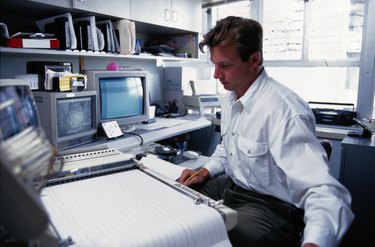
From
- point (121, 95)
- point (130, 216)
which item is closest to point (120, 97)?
point (121, 95)

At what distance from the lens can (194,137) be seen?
3111 mm

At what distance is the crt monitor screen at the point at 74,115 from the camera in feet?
5.40

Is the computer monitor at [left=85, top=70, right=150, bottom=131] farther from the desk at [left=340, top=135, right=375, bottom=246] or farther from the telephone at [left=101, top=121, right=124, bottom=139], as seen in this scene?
the desk at [left=340, top=135, right=375, bottom=246]

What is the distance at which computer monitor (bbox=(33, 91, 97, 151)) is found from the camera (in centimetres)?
158

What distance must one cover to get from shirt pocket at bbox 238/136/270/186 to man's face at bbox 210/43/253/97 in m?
0.27

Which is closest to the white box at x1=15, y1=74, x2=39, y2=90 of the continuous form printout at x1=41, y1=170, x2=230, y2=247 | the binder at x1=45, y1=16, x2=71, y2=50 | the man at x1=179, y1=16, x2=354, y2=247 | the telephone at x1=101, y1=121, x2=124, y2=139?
the binder at x1=45, y1=16, x2=71, y2=50

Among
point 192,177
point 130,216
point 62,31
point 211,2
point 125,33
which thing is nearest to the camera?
point 130,216

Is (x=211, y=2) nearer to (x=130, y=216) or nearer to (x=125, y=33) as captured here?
(x=125, y=33)

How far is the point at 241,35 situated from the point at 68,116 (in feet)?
3.48

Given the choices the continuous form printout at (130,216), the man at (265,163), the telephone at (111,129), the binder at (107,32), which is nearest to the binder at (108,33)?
the binder at (107,32)

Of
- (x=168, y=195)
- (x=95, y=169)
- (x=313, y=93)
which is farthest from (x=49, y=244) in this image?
(x=313, y=93)

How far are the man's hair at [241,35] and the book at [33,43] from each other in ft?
3.31

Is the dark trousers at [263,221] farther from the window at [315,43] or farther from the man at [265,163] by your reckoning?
the window at [315,43]

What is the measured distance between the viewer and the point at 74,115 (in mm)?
1750
